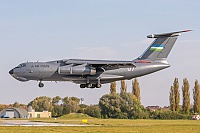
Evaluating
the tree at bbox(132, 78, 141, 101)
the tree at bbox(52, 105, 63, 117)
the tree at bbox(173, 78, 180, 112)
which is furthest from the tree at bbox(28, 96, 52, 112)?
the tree at bbox(173, 78, 180, 112)

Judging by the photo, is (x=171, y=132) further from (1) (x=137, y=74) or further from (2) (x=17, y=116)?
(2) (x=17, y=116)

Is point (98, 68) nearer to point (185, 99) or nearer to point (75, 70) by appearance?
point (75, 70)

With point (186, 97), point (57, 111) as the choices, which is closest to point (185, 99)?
point (186, 97)

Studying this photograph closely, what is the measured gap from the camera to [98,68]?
159 feet

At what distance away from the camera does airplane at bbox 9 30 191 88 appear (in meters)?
46.9

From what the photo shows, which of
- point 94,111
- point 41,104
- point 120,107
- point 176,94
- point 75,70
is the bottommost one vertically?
point 94,111

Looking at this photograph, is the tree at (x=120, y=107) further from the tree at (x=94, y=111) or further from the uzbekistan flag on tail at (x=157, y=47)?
the uzbekistan flag on tail at (x=157, y=47)

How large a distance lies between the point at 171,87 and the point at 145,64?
58.0m

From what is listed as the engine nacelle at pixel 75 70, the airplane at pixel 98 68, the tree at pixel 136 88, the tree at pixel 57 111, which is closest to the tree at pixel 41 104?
the tree at pixel 57 111

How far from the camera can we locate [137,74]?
48500 mm

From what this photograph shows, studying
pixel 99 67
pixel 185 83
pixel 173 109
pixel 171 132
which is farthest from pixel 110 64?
pixel 185 83

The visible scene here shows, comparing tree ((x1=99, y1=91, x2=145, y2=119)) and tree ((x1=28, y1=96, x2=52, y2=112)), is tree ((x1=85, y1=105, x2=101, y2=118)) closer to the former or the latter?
tree ((x1=99, y1=91, x2=145, y2=119))

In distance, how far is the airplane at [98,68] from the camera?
46.9 metres

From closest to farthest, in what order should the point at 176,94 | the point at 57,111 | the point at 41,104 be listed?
the point at 176,94
the point at 57,111
the point at 41,104
